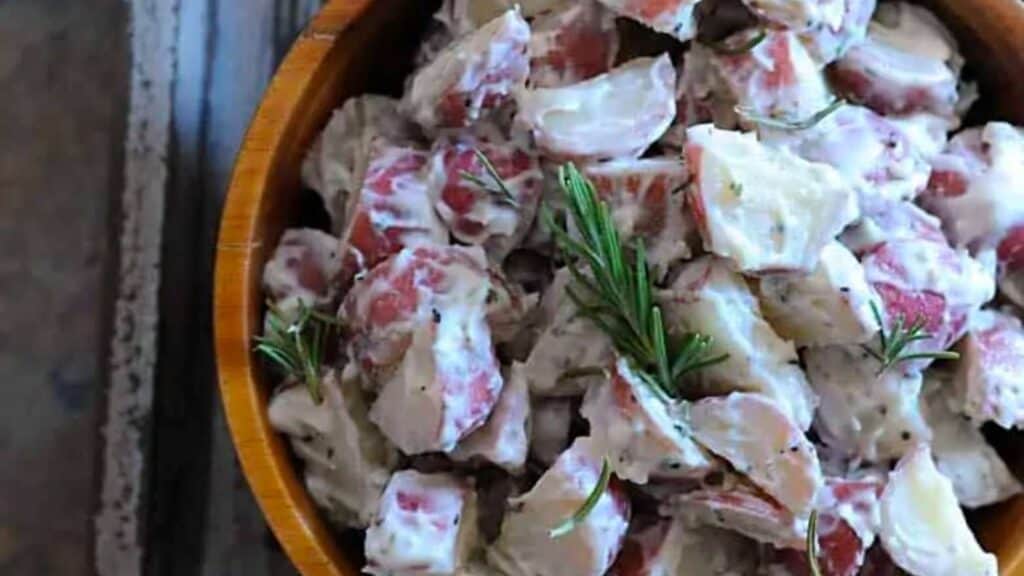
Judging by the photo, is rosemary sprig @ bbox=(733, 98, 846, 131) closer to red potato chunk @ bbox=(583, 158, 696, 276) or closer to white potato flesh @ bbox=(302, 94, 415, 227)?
red potato chunk @ bbox=(583, 158, 696, 276)

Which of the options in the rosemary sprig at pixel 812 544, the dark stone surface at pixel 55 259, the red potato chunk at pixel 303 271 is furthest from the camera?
the dark stone surface at pixel 55 259

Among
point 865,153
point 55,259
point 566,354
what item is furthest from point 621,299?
point 55,259

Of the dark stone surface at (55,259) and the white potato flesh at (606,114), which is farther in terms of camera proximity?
the dark stone surface at (55,259)

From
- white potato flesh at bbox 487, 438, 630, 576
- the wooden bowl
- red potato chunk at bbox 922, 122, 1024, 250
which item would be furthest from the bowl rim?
red potato chunk at bbox 922, 122, 1024, 250

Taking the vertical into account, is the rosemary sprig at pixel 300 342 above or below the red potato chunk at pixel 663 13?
below

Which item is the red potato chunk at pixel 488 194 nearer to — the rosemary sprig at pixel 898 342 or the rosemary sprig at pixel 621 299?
the rosemary sprig at pixel 621 299

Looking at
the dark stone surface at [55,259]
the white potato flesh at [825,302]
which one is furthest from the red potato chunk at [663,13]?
the dark stone surface at [55,259]
